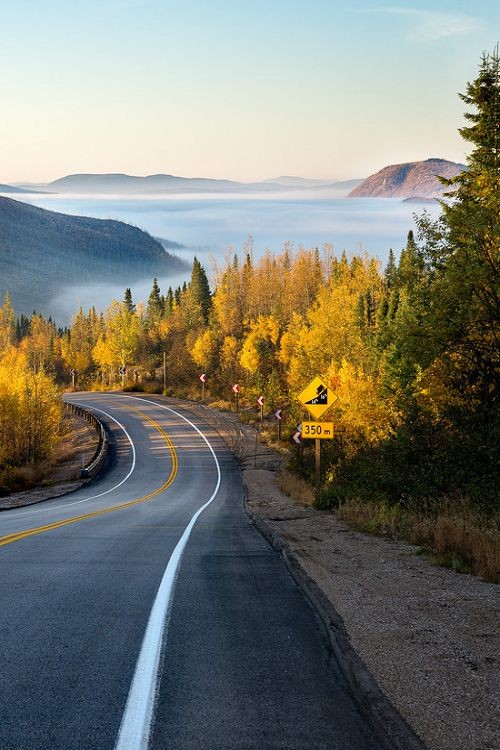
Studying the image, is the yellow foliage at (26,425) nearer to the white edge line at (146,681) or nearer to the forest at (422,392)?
the forest at (422,392)

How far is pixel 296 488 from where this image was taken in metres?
28.6

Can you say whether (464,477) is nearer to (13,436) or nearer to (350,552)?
(350,552)

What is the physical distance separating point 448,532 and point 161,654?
20.5 feet

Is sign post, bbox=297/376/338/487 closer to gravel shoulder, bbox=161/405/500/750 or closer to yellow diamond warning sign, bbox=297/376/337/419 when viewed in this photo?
yellow diamond warning sign, bbox=297/376/337/419

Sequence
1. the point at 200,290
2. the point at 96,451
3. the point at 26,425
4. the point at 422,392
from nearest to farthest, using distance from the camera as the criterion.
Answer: the point at 422,392 → the point at 26,425 → the point at 96,451 → the point at 200,290

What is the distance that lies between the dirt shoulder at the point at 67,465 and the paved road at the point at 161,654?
21463 millimetres

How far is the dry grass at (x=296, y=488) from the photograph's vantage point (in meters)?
23.2

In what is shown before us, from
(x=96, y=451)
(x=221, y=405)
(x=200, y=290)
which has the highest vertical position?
(x=200, y=290)

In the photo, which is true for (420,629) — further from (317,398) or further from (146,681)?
(317,398)

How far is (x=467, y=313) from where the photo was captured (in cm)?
1816

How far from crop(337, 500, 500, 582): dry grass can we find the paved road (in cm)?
239

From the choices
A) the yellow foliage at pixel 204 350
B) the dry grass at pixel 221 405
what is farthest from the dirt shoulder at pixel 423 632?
the yellow foliage at pixel 204 350

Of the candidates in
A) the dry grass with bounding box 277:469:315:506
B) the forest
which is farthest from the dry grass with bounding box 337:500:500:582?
the dry grass with bounding box 277:469:315:506

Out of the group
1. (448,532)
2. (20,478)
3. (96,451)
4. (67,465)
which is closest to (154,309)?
(96,451)
